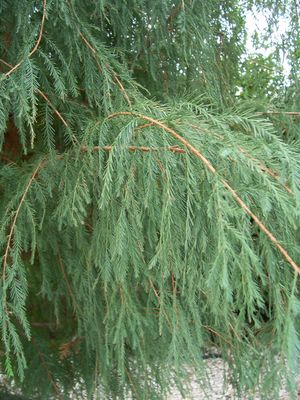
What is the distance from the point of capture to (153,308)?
1.91m

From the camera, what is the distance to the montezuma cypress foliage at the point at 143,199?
128 cm

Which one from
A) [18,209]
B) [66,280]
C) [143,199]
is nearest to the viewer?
[143,199]

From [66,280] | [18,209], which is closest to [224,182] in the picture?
[18,209]

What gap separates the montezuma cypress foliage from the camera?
128 cm

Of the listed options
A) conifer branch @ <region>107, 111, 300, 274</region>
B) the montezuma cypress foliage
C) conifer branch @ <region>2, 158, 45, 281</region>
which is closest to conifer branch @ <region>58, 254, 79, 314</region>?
the montezuma cypress foliage

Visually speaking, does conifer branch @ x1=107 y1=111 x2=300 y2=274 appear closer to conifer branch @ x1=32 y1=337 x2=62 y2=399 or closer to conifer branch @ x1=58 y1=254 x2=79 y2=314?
conifer branch @ x1=58 y1=254 x2=79 y2=314

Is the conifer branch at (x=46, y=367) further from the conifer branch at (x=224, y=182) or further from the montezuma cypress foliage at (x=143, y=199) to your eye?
the conifer branch at (x=224, y=182)

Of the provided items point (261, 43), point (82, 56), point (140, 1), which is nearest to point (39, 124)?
point (82, 56)

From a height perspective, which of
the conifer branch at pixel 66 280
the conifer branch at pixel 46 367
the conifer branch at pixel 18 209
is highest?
the conifer branch at pixel 18 209

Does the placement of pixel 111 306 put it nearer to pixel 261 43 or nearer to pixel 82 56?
pixel 82 56

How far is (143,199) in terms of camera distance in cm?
142

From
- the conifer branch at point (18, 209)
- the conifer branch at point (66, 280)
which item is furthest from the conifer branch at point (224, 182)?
the conifer branch at point (66, 280)

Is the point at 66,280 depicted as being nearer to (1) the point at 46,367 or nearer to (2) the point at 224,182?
(1) the point at 46,367

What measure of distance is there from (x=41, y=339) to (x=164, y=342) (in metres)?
0.63
